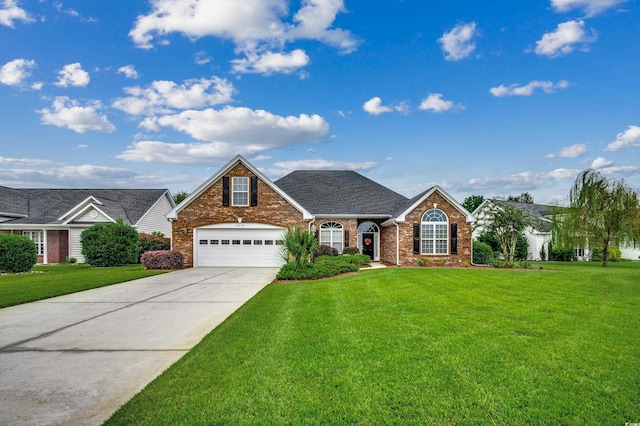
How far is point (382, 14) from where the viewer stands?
1669 centimetres

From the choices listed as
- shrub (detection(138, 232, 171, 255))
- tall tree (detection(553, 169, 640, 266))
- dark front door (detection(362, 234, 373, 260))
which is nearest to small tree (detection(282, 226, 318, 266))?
dark front door (detection(362, 234, 373, 260))

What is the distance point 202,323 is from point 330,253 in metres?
15.0

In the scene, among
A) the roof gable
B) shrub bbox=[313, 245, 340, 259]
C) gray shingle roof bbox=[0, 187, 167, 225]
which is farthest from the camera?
gray shingle roof bbox=[0, 187, 167, 225]

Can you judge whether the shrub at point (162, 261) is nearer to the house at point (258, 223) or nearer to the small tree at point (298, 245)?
the house at point (258, 223)

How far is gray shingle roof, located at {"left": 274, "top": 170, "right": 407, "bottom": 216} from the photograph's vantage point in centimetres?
2434

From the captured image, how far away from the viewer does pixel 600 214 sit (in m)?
23.7

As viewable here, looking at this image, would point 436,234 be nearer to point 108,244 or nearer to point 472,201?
point 108,244

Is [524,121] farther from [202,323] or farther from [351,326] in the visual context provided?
[202,323]

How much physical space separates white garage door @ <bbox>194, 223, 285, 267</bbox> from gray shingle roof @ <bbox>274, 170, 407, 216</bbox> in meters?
3.86

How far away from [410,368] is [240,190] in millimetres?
18123

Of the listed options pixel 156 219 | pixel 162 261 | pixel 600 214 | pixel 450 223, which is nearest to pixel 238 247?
pixel 162 261

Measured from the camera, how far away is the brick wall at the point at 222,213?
21250 mm

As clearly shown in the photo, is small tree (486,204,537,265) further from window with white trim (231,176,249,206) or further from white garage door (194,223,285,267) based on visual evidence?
window with white trim (231,176,249,206)

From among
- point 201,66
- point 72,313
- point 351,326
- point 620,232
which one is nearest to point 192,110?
point 201,66
